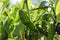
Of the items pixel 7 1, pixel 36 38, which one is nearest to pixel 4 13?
pixel 7 1

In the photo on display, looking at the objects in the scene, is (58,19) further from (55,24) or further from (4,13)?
(4,13)

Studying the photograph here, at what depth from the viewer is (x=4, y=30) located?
1.30ft

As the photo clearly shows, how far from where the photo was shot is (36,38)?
36 centimetres

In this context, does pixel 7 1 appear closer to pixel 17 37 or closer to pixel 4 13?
pixel 4 13

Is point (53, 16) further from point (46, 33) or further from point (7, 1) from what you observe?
point (7, 1)

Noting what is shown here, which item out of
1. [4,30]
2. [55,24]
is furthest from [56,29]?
[4,30]

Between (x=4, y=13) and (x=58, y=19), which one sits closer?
(x=58, y=19)

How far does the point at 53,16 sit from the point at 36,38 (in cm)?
7

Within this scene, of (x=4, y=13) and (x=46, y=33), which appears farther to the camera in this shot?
(x=4, y=13)

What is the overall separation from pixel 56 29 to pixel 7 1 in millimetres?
214

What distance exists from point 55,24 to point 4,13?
0.59 ft

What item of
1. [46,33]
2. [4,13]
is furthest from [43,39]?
[4,13]

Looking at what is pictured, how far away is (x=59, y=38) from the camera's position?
1.18 ft

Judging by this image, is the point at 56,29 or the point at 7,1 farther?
the point at 7,1
